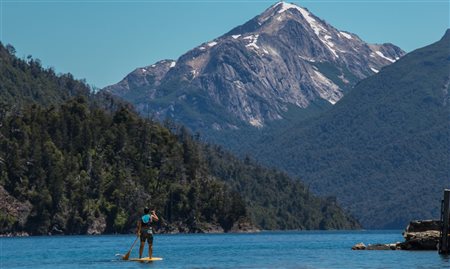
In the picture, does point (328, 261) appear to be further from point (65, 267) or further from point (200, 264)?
point (65, 267)

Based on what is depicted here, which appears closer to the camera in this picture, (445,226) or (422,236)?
(445,226)

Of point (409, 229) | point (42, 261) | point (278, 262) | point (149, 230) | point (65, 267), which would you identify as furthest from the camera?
point (409, 229)

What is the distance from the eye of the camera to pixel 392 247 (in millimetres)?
129750

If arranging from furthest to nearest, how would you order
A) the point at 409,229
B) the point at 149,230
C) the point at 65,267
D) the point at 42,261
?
the point at 409,229 < the point at 42,261 < the point at 65,267 < the point at 149,230

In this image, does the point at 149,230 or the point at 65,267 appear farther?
the point at 65,267

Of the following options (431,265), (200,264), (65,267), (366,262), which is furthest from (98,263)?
(431,265)

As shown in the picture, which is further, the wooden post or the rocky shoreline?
the rocky shoreline

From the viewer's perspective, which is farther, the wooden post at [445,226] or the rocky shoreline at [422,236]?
the rocky shoreline at [422,236]

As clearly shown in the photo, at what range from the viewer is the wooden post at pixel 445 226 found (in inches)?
3976

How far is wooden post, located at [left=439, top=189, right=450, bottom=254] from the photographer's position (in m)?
101

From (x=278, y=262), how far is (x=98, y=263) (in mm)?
18156

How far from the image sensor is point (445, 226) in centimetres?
10288

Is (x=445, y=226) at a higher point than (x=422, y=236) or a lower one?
lower

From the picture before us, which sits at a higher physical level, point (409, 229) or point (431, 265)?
point (409, 229)
